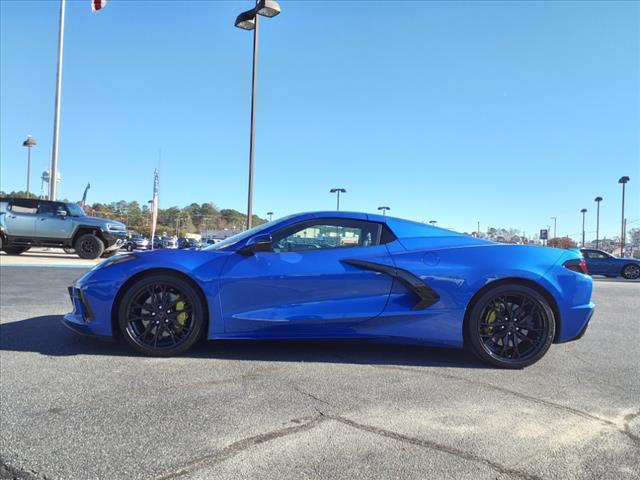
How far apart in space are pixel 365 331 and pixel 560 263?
1.79 metres

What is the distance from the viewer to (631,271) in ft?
67.2

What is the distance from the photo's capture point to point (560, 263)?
13.4ft

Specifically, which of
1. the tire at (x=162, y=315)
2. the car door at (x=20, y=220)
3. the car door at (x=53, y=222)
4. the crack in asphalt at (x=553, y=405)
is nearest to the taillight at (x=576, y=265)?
the crack in asphalt at (x=553, y=405)

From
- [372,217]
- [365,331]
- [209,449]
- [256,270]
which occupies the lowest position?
[209,449]

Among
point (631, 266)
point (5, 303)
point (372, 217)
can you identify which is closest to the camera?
point (372, 217)

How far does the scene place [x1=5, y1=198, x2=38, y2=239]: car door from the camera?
558 inches

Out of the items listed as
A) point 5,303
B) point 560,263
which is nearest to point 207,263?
point 560,263

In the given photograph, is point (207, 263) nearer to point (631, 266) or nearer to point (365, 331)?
point (365, 331)

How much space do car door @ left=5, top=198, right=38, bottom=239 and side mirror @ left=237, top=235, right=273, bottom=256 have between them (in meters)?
13.0

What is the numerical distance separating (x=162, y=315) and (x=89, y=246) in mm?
12132

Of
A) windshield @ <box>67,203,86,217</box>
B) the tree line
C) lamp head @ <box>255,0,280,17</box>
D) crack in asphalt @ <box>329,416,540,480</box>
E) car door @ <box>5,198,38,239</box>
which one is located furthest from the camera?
the tree line

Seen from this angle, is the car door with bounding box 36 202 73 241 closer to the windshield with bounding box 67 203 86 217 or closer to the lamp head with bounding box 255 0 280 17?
the windshield with bounding box 67 203 86 217

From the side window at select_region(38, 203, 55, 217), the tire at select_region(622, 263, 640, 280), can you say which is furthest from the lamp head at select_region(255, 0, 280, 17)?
the tire at select_region(622, 263, 640, 280)

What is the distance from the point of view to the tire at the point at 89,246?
1446cm
